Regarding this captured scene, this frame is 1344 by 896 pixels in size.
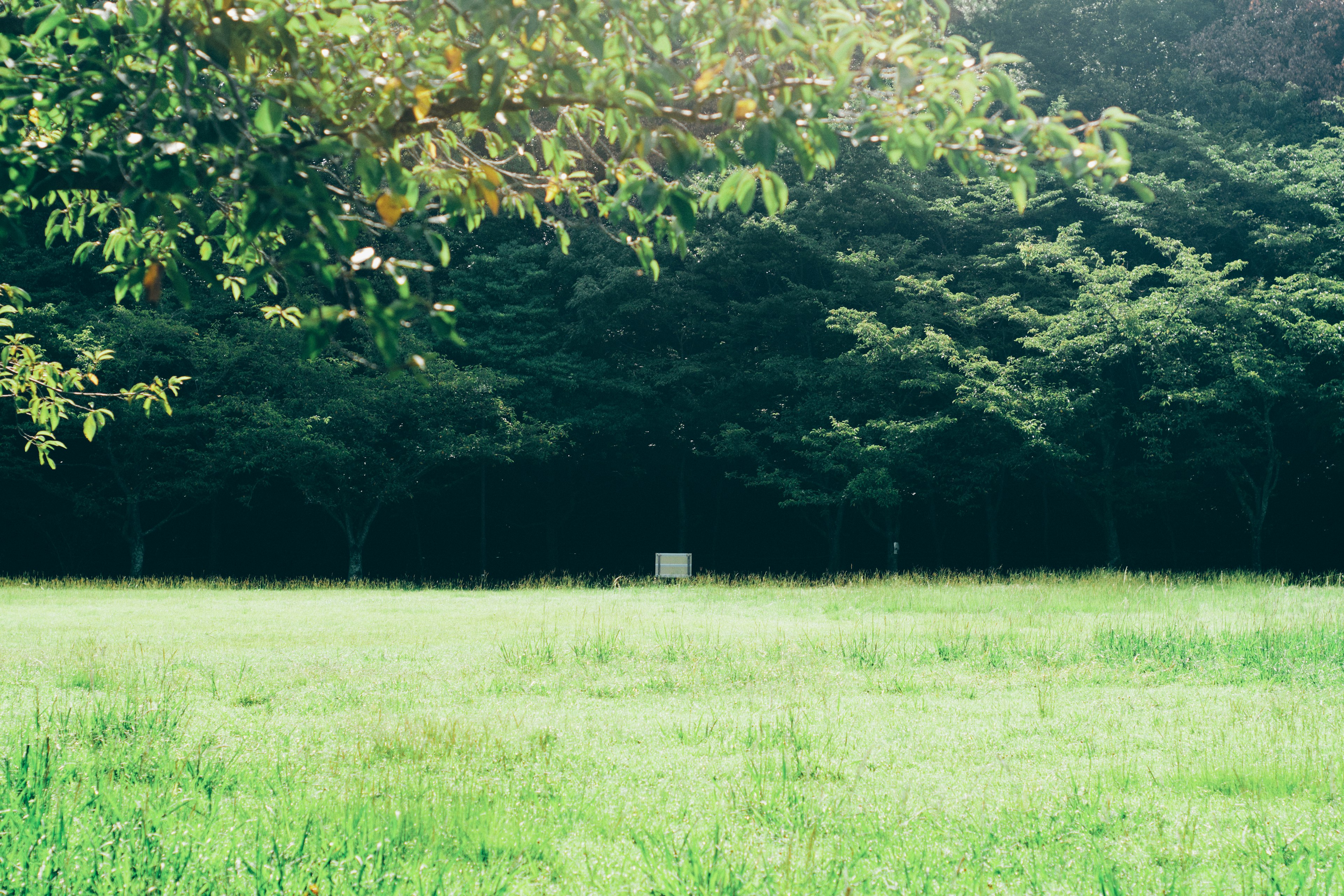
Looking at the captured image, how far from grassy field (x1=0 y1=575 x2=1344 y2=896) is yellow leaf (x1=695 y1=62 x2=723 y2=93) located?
2.78 m

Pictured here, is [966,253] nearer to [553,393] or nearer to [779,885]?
[553,393]

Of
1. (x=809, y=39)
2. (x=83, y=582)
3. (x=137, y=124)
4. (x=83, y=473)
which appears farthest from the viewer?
(x=83, y=473)

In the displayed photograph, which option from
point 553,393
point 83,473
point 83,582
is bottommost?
point 83,582

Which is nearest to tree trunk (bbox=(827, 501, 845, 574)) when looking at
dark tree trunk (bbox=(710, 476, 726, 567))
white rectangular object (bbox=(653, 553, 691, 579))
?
dark tree trunk (bbox=(710, 476, 726, 567))

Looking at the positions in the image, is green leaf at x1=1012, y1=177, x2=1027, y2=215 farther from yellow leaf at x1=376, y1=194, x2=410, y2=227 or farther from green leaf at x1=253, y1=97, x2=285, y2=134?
green leaf at x1=253, y1=97, x2=285, y2=134

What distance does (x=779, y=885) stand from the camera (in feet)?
12.1

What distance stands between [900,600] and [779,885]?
12898mm

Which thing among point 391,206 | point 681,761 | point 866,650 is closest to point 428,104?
point 391,206

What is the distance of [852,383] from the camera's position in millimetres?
26406

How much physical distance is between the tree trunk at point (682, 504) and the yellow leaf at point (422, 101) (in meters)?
27.4

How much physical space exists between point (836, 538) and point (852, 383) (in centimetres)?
500

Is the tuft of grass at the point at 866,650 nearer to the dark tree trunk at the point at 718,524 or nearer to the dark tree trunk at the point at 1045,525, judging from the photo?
the dark tree trunk at the point at 718,524

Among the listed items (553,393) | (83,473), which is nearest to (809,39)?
(553,393)

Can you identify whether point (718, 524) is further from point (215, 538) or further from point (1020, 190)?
point (1020, 190)
